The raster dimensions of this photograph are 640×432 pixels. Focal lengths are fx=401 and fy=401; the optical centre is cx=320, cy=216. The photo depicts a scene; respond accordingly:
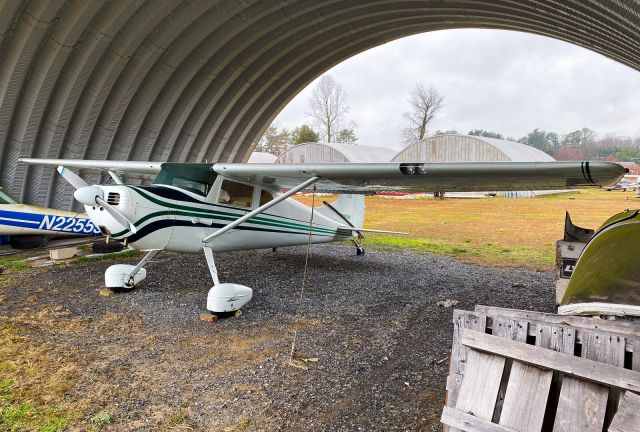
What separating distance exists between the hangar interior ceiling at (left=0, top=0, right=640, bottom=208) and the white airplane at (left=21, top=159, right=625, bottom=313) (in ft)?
10.1

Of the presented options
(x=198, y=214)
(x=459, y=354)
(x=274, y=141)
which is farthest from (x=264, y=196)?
(x=274, y=141)

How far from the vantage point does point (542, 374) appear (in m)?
2.03

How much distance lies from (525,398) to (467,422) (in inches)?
12.3

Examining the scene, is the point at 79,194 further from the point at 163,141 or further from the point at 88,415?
the point at 163,141

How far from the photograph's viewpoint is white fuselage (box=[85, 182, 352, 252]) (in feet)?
15.9

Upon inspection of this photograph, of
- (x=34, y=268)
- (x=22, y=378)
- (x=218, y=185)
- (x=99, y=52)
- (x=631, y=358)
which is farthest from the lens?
(x=99, y=52)

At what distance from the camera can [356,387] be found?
3.33m

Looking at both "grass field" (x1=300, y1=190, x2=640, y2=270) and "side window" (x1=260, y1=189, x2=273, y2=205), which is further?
"grass field" (x1=300, y1=190, x2=640, y2=270)

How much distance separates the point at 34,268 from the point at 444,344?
292 inches

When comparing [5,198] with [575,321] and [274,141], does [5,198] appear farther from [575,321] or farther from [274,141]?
[274,141]

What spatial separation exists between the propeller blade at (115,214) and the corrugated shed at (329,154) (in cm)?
2838

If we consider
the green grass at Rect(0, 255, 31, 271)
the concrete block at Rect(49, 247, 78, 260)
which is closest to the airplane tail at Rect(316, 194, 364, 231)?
the concrete block at Rect(49, 247, 78, 260)

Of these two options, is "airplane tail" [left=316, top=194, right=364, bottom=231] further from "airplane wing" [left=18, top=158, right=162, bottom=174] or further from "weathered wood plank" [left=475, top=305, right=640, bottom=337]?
"weathered wood plank" [left=475, top=305, right=640, bottom=337]

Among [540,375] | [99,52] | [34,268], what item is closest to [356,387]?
[540,375]
